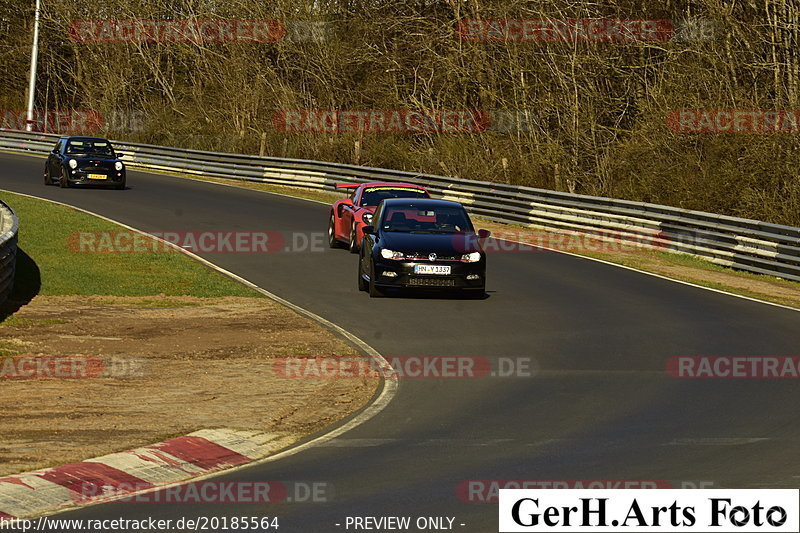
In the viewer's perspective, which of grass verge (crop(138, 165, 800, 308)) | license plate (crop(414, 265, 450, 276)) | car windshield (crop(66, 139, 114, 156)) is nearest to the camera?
license plate (crop(414, 265, 450, 276))

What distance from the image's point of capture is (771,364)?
14422 millimetres

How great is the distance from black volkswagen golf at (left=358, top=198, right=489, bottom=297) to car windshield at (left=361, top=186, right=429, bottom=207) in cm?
382

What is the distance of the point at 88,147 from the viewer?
120ft

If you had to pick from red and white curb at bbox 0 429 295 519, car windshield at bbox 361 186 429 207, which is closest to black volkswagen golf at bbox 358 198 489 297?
car windshield at bbox 361 186 429 207

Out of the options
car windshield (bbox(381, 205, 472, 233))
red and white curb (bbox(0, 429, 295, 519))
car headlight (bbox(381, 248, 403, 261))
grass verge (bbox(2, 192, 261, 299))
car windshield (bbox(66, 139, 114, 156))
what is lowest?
grass verge (bbox(2, 192, 261, 299))

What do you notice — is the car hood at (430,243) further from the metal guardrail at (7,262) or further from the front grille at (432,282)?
the metal guardrail at (7,262)

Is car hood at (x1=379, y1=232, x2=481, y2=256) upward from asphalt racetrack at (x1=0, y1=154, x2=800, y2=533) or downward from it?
upward

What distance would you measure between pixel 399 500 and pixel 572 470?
1653 millimetres

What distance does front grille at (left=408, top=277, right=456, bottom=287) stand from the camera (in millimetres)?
18766

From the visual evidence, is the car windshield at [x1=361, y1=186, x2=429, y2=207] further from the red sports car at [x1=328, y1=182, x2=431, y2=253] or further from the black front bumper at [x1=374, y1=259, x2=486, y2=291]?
the black front bumper at [x1=374, y1=259, x2=486, y2=291]

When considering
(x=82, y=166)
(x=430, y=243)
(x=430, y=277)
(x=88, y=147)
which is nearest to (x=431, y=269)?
(x=430, y=277)

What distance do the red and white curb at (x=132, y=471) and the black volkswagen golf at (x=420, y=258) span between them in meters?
8.40

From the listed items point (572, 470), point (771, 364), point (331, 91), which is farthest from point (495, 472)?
point (331, 91)

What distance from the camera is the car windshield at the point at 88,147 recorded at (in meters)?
36.4
